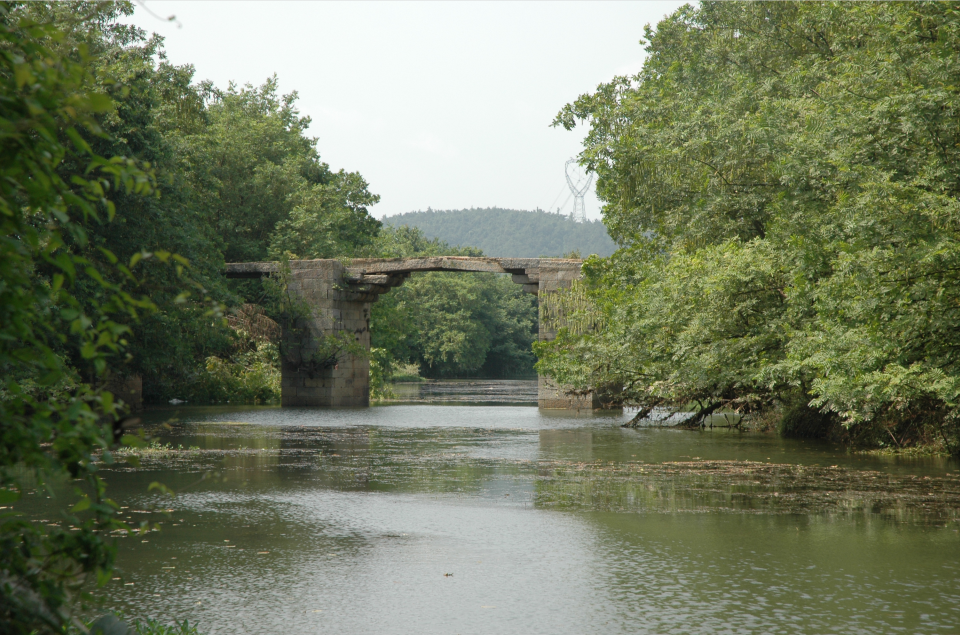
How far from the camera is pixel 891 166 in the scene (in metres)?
12.3

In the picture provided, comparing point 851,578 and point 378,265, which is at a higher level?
point 378,265

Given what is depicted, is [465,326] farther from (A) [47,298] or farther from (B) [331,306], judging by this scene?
(A) [47,298]

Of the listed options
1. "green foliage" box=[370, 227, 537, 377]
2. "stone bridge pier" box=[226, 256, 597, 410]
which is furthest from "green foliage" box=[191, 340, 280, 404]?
"green foliage" box=[370, 227, 537, 377]

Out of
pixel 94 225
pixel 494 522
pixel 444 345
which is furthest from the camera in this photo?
pixel 444 345

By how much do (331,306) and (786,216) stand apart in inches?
725

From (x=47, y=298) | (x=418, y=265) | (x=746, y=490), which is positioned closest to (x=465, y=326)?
(x=418, y=265)

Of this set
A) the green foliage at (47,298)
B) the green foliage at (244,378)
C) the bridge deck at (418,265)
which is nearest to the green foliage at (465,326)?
the green foliage at (244,378)

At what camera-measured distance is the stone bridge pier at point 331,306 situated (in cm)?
3103

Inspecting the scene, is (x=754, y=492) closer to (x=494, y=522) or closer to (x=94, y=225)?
(x=494, y=522)

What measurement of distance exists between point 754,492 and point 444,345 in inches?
2598

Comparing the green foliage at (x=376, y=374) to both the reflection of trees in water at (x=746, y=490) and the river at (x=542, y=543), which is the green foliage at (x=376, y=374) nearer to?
the river at (x=542, y=543)

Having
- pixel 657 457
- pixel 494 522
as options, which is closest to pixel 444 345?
pixel 657 457

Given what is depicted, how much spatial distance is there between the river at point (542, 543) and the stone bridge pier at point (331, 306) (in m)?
16.1

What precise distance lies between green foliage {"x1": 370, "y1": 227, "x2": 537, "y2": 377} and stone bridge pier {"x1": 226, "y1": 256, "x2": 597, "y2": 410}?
3567cm
